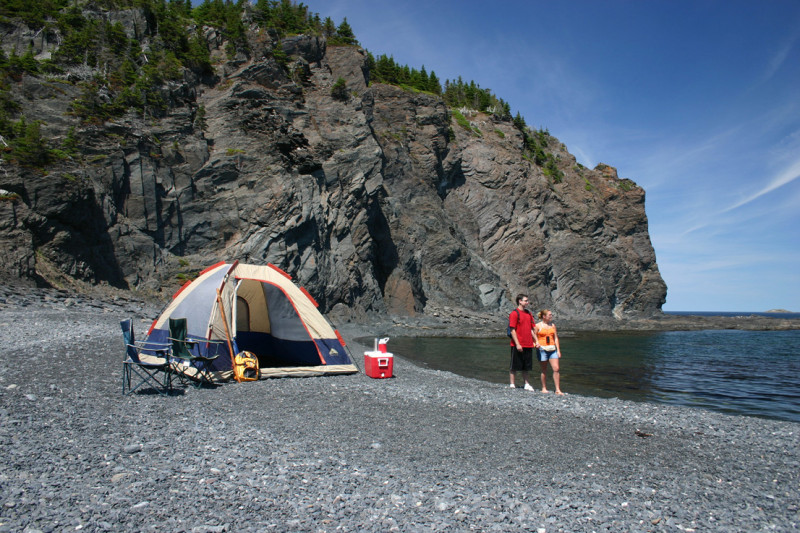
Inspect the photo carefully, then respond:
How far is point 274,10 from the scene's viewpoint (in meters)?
49.6

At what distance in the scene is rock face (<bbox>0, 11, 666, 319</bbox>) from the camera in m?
26.3

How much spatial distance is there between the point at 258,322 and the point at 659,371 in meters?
16.7

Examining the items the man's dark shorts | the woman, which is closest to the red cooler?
the man's dark shorts

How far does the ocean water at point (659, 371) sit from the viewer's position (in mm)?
13211

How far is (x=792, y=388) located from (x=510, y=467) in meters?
16.1

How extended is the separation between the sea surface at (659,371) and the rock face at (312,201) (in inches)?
493

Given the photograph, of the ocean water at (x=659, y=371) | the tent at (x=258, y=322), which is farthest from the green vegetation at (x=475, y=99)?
the tent at (x=258, y=322)

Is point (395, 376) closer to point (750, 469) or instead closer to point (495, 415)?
point (495, 415)

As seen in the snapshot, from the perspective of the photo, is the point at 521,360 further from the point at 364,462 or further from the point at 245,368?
the point at 245,368

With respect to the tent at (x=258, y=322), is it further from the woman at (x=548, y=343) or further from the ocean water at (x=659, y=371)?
the ocean water at (x=659, y=371)

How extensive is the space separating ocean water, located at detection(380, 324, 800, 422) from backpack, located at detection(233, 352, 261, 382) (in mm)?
8084

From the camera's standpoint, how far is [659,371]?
19094 millimetres

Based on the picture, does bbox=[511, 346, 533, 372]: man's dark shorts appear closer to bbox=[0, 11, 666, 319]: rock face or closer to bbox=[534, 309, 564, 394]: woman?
bbox=[534, 309, 564, 394]: woman

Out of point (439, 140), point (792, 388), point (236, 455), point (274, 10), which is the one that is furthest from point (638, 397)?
point (274, 10)
